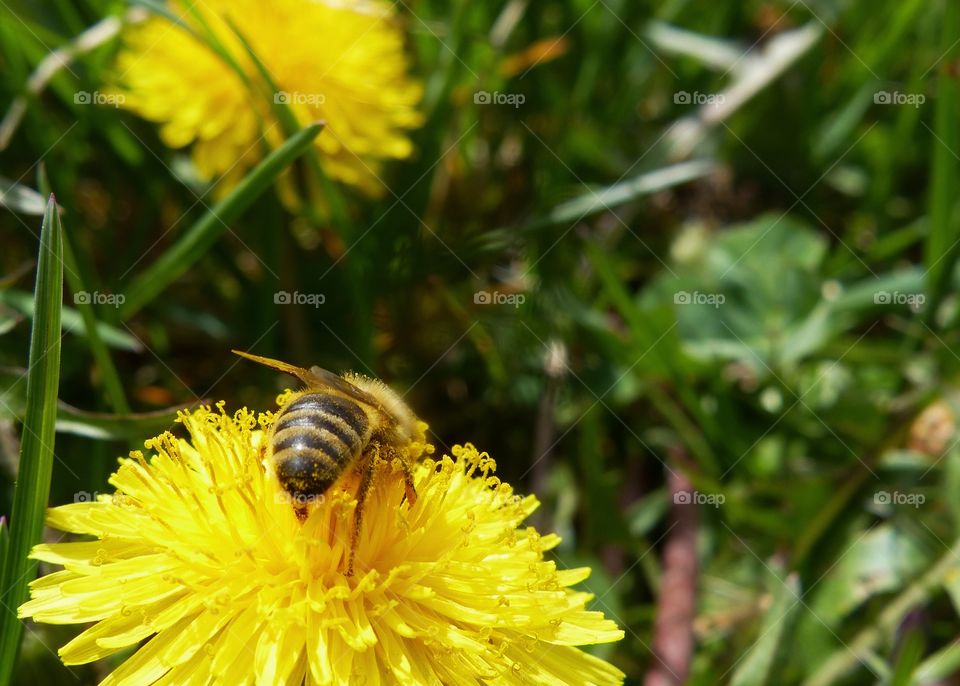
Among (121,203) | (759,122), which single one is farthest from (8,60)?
(759,122)

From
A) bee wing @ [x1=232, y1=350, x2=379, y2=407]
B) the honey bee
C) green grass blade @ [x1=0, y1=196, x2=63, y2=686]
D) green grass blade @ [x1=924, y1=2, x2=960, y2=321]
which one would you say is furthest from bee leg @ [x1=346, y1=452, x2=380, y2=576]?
green grass blade @ [x1=924, y1=2, x2=960, y2=321]

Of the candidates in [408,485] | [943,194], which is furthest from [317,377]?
[943,194]

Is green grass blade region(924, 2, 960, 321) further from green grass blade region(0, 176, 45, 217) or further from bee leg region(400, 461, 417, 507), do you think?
green grass blade region(0, 176, 45, 217)

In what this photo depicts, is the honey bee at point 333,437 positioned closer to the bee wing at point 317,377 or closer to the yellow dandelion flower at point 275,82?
the bee wing at point 317,377

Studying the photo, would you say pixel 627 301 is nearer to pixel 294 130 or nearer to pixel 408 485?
pixel 294 130

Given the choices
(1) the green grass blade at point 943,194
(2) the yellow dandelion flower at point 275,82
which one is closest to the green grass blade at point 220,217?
(2) the yellow dandelion flower at point 275,82

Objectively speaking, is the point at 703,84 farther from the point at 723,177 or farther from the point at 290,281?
the point at 290,281
